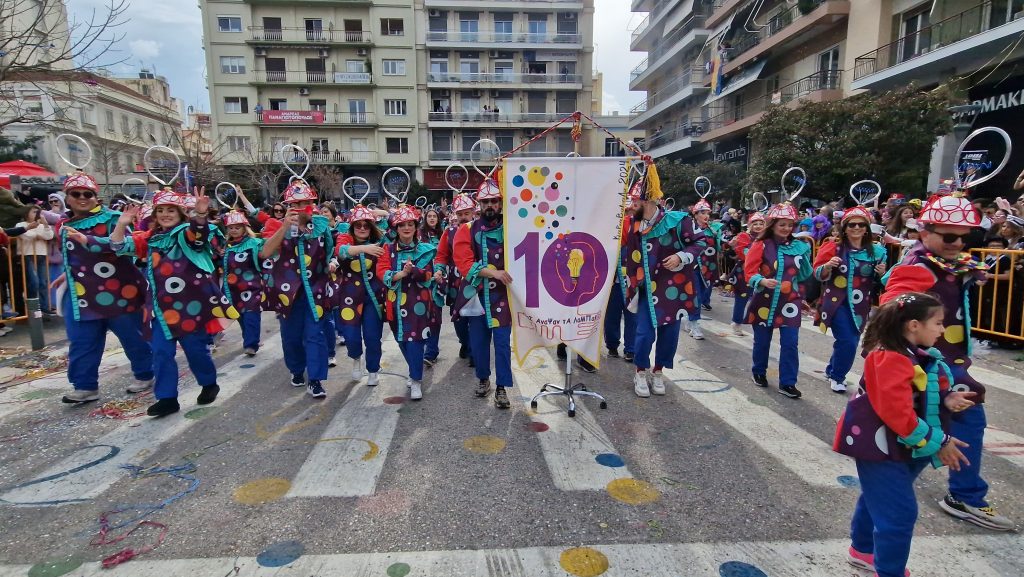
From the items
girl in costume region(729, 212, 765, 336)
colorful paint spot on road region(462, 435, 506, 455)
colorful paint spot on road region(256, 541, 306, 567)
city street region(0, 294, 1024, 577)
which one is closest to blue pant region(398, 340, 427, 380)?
city street region(0, 294, 1024, 577)

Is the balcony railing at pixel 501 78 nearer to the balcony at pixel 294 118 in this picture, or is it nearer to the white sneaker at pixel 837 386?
the balcony at pixel 294 118

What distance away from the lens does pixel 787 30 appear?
76.4 ft

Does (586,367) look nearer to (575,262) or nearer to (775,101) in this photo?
(575,262)

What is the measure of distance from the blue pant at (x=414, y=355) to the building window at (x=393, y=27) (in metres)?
41.2

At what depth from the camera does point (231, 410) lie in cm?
478

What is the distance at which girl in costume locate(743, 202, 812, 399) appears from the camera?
16.7ft

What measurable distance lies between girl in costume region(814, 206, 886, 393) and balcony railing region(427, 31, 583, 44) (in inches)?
1613

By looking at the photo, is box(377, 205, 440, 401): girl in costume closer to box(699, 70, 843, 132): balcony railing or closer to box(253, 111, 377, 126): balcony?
box(699, 70, 843, 132): balcony railing

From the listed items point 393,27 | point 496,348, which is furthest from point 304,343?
point 393,27

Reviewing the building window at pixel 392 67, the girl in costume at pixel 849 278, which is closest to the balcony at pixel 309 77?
the building window at pixel 392 67

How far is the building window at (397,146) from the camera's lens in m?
41.2

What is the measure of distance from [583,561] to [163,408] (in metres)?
3.82

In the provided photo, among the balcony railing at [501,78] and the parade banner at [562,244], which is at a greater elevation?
the balcony railing at [501,78]

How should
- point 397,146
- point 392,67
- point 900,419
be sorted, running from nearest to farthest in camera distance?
point 900,419 < point 392,67 < point 397,146
